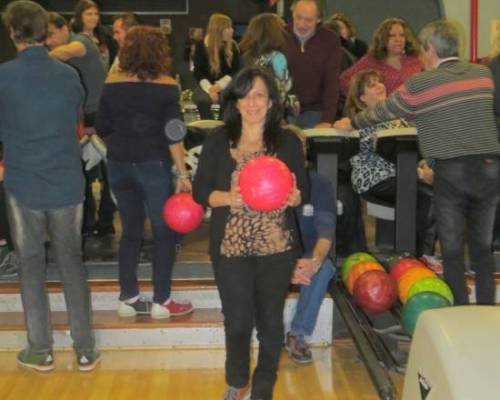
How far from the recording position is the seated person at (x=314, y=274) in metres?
3.48

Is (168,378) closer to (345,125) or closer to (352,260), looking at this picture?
(352,260)

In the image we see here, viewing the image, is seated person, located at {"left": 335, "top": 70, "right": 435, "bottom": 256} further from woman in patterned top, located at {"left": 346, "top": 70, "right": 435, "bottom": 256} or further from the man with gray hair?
the man with gray hair

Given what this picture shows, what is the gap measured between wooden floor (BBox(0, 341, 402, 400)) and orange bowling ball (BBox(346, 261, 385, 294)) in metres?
0.34

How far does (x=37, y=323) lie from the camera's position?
3.43m

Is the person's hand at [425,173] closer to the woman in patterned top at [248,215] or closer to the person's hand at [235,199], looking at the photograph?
the woman in patterned top at [248,215]

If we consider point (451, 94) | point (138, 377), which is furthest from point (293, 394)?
point (451, 94)

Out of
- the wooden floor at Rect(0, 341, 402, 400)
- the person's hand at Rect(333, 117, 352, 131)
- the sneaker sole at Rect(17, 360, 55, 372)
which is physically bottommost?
Result: the wooden floor at Rect(0, 341, 402, 400)

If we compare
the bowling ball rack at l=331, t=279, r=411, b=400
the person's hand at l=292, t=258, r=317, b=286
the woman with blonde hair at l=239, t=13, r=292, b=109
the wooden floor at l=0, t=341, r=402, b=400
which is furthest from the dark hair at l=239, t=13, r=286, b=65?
the wooden floor at l=0, t=341, r=402, b=400

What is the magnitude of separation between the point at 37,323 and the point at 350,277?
152 centimetres

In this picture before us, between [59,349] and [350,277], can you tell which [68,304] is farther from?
[350,277]

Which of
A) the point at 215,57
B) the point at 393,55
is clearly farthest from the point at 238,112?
the point at 215,57

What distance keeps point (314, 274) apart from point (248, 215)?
2.96 feet

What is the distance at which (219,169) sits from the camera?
2734 millimetres

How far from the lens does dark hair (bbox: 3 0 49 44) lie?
305cm
